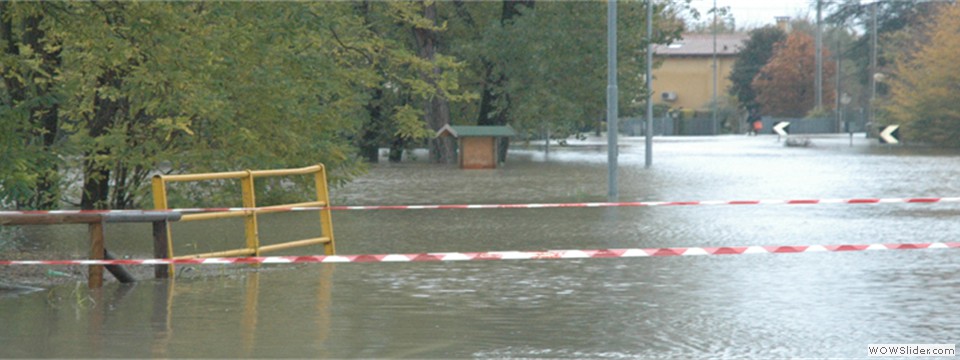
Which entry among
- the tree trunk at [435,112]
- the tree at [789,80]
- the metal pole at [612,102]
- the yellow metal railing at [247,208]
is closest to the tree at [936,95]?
the tree trunk at [435,112]

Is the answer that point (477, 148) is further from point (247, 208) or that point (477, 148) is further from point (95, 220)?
point (95, 220)

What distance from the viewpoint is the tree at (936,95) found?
6762 centimetres

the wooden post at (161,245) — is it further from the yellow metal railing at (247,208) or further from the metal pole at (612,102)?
the metal pole at (612,102)

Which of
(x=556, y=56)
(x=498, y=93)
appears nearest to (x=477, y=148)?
(x=556, y=56)

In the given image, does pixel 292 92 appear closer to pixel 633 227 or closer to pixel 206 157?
pixel 206 157

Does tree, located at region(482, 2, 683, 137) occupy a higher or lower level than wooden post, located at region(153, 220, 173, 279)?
higher

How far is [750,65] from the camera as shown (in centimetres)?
12744

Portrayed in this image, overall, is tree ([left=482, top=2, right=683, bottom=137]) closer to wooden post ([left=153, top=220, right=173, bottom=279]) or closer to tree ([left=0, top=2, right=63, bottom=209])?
tree ([left=0, top=2, right=63, bottom=209])

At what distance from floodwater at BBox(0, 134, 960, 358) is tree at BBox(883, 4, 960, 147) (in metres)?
46.9

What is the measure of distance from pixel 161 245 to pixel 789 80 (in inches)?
4494

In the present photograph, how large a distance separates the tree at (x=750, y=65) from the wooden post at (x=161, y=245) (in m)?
115

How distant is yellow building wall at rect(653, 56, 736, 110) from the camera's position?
463 feet

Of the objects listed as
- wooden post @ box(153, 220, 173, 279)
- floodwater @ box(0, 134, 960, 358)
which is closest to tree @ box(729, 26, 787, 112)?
floodwater @ box(0, 134, 960, 358)

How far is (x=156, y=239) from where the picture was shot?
523 inches
